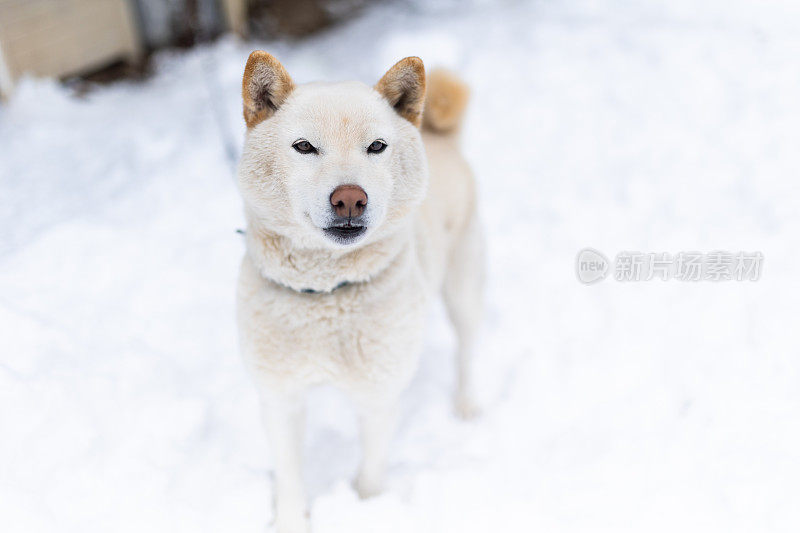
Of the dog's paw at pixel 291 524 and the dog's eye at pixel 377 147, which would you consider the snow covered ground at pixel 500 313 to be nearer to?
the dog's paw at pixel 291 524

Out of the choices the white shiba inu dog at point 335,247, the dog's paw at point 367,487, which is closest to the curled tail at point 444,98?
the white shiba inu dog at point 335,247

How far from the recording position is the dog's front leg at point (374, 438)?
189 centimetres

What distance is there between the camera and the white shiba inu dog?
1440 mm

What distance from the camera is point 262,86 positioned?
1.50 meters

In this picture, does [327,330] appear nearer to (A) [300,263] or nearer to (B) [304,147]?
(A) [300,263]

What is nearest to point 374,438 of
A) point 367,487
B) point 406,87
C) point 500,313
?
point 367,487

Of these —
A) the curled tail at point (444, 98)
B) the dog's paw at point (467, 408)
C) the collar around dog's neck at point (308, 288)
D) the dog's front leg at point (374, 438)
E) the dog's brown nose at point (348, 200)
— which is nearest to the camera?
the dog's brown nose at point (348, 200)

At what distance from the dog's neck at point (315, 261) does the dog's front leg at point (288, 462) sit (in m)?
0.45

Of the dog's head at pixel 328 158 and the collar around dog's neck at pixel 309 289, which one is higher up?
the dog's head at pixel 328 158

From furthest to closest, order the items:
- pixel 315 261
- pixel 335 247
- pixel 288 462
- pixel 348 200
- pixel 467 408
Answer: pixel 467 408 → pixel 288 462 → pixel 315 261 → pixel 335 247 → pixel 348 200

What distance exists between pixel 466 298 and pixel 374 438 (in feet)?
2.38

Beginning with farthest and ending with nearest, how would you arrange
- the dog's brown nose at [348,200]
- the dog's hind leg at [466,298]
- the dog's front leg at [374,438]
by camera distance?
the dog's hind leg at [466,298] < the dog's front leg at [374,438] < the dog's brown nose at [348,200]

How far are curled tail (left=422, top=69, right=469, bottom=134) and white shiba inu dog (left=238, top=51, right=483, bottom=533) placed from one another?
20 cm

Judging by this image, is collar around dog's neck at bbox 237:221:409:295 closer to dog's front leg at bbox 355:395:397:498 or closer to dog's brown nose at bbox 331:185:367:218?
dog's brown nose at bbox 331:185:367:218
